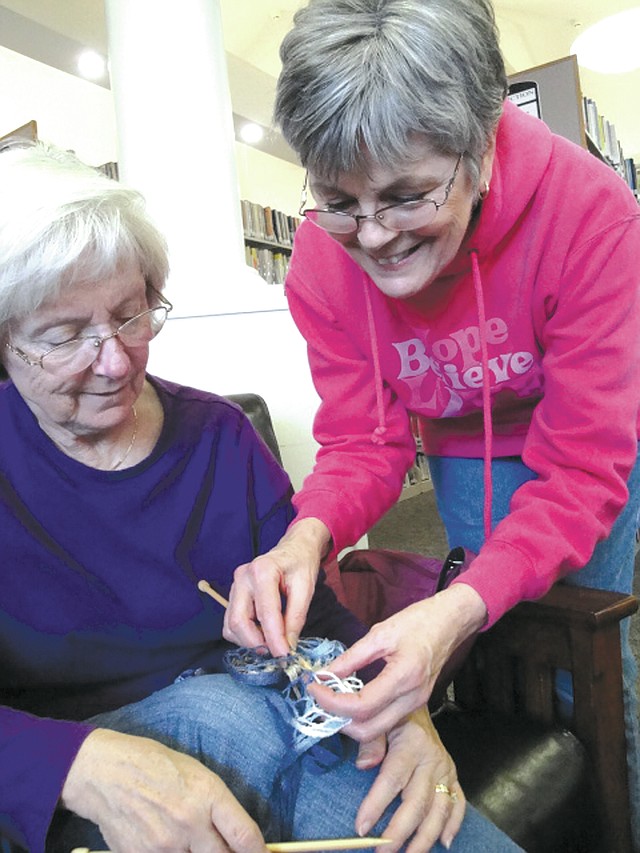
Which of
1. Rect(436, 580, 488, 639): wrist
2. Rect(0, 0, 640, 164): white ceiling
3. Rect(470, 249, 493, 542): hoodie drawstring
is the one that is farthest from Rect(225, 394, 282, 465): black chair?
Rect(0, 0, 640, 164): white ceiling

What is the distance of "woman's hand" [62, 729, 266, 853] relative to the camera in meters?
0.68

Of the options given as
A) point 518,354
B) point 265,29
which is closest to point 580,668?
point 518,354

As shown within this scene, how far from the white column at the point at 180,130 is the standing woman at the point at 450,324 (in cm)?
103

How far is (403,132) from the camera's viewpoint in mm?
761

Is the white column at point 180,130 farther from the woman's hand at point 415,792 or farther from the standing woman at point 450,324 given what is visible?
the woman's hand at point 415,792

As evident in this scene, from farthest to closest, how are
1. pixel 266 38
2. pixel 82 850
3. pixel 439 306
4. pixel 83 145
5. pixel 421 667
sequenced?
pixel 83 145 < pixel 266 38 < pixel 439 306 < pixel 421 667 < pixel 82 850

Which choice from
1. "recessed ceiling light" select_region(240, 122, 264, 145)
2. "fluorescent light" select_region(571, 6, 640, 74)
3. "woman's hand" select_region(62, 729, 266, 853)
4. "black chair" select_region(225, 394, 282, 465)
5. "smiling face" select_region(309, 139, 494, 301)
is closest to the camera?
"woman's hand" select_region(62, 729, 266, 853)

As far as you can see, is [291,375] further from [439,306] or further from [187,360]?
[439,306]

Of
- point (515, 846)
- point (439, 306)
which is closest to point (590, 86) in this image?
point (439, 306)

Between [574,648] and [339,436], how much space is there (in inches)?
18.4

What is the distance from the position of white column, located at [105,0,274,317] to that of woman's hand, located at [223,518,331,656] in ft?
4.25

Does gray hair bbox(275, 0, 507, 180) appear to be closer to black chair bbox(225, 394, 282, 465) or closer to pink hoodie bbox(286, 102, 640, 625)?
pink hoodie bbox(286, 102, 640, 625)

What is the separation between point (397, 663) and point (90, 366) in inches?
20.2

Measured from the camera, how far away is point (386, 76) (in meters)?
0.75
